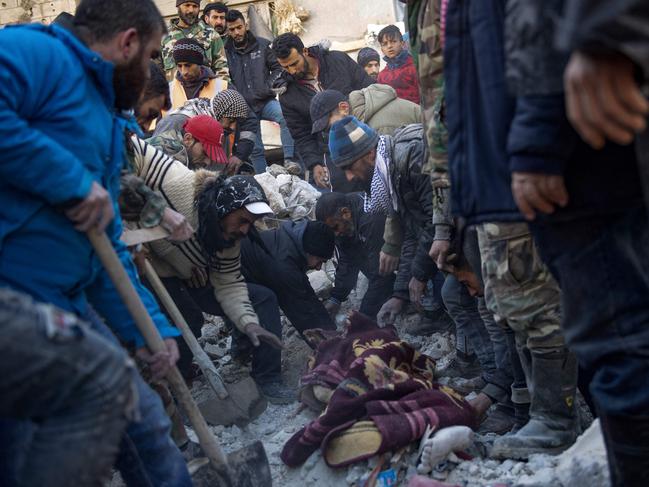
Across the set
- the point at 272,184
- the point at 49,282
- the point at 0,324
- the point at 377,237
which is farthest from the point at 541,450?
the point at 272,184

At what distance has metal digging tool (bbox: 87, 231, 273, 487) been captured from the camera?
2740 millimetres

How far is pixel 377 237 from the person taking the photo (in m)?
6.34

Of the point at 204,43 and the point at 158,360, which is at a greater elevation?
the point at 204,43

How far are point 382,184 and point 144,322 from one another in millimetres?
2501

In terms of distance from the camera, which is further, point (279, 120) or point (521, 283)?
point (279, 120)

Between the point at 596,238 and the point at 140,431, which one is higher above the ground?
the point at 596,238

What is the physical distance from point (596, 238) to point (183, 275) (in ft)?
11.6

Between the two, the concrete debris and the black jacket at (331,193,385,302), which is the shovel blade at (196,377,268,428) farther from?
the black jacket at (331,193,385,302)

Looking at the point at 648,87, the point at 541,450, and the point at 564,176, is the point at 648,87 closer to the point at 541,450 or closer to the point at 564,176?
the point at 564,176

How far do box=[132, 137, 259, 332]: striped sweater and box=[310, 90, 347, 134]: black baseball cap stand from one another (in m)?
2.37

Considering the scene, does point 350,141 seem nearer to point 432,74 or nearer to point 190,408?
point 432,74

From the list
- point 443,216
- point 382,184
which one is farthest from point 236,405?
point 443,216

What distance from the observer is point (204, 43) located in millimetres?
8672

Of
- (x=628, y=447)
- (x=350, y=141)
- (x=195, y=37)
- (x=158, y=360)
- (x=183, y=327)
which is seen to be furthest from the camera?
(x=195, y=37)
